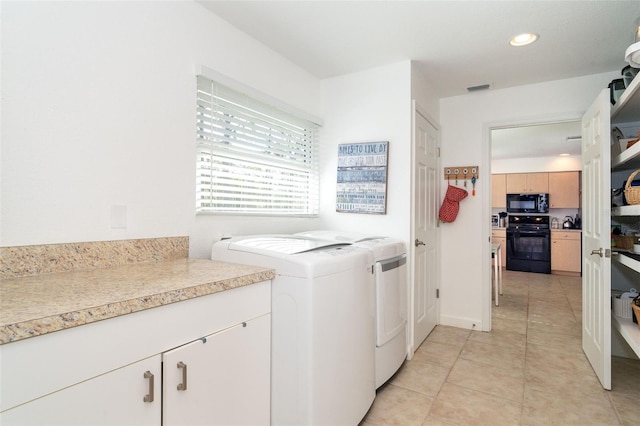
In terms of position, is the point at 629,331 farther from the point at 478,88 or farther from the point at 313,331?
the point at 478,88

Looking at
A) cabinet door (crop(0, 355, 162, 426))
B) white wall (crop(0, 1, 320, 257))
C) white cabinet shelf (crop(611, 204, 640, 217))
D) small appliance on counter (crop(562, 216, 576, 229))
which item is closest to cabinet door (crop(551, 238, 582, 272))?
small appliance on counter (crop(562, 216, 576, 229))

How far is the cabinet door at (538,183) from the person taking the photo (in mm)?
6793

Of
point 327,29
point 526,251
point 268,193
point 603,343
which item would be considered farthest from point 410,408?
point 526,251

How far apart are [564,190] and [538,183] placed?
46 centimetres

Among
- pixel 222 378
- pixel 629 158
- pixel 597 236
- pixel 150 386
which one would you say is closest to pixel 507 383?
pixel 597 236

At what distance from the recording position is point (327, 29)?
2160mm

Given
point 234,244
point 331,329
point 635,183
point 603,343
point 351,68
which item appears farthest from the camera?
point 351,68

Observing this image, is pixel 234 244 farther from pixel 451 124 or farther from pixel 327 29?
pixel 451 124

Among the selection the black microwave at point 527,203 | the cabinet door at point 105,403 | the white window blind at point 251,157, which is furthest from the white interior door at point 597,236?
the black microwave at point 527,203

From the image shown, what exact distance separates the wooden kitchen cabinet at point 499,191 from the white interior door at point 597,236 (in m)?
4.82

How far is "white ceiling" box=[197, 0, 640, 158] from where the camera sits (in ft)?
6.31

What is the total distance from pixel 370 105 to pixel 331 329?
6.34 feet

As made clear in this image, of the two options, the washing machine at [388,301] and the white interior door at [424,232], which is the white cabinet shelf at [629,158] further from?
the washing machine at [388,301]

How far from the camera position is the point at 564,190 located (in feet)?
21.8
